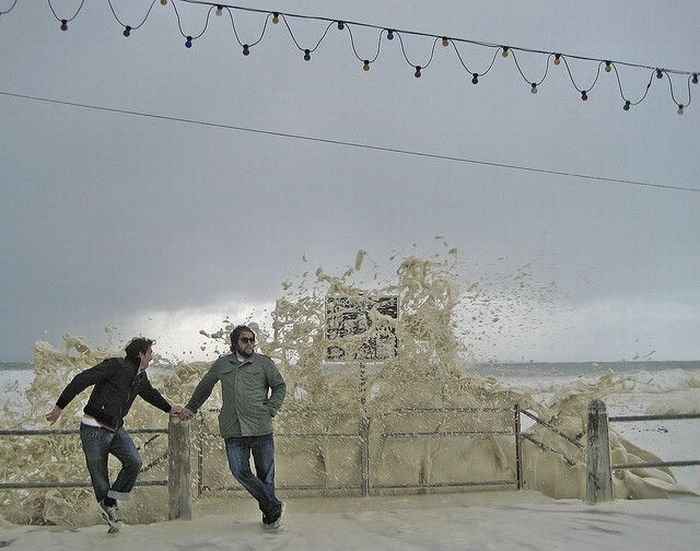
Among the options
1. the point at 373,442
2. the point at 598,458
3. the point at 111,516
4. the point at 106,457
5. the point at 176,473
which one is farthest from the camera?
the point at 373,442

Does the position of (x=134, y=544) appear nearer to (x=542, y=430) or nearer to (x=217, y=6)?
(x=217, y=6)

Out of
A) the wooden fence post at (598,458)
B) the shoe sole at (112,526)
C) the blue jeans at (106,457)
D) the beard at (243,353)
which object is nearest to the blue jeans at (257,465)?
the beard at (243,353)

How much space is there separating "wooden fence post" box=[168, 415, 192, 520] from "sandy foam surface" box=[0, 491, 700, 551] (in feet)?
0.42

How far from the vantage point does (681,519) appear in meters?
6.32

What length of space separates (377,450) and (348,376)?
1.10 metres

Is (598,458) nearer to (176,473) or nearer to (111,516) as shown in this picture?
(176,473)

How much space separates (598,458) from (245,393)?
384cm

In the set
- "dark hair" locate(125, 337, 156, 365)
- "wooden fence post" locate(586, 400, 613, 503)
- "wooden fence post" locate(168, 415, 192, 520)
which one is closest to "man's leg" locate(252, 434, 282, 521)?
"wooden fence post" locate(168, 415, 192, 520)

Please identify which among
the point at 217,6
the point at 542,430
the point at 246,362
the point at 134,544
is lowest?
the point at 134,544

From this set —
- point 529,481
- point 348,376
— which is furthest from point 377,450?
point 529,481

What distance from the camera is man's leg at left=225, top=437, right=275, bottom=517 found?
6.00m

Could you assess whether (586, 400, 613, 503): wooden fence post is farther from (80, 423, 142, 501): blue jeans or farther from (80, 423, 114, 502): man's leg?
(80, 423, 114, 502): man's leg

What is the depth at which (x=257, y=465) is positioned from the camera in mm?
6137

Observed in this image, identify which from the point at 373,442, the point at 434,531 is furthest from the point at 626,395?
the point at 434,531
